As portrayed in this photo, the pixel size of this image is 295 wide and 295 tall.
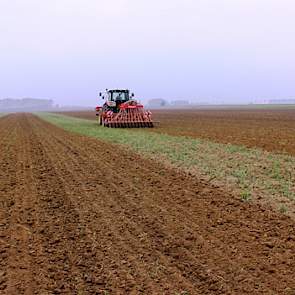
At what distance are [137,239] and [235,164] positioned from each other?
21.1 feet

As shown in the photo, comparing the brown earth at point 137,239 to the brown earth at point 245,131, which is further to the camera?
the brown earth at point 245,131

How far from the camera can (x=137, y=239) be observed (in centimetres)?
596

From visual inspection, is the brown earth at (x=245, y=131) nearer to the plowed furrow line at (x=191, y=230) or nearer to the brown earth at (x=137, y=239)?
the plowed furrow line at (x=191, y=230)

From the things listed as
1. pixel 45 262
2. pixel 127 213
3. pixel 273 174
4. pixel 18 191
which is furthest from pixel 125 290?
pixel 273 174

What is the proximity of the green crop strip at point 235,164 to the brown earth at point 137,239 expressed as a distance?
0.69 m

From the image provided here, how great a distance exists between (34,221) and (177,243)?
239 cm

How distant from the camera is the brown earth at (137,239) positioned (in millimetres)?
4590

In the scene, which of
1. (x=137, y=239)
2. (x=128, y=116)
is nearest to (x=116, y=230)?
(x=137, y=239)

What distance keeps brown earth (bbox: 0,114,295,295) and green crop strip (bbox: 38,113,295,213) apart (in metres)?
0.69

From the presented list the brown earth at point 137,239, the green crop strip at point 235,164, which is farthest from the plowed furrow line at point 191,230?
the green crop strip at point 235,164

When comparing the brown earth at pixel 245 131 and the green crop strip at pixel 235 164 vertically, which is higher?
the green crop strip at pixel 235 164

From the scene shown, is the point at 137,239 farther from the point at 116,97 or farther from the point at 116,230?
the point at 116,97

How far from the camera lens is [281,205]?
25.0 feet

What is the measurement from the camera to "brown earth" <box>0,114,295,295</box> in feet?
15.1
